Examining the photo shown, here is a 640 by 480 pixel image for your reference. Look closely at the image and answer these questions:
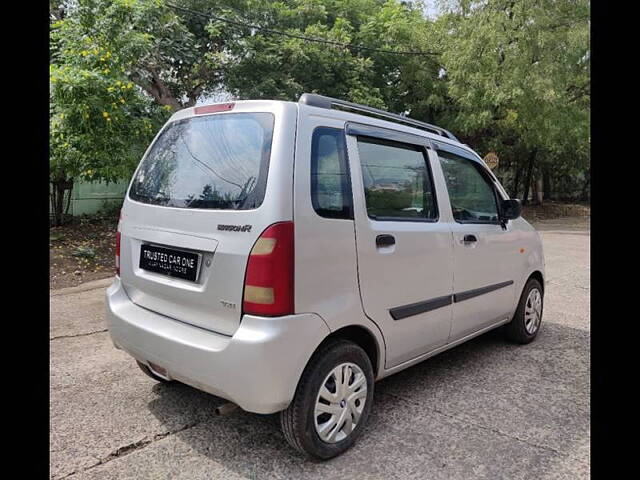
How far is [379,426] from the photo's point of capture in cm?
289

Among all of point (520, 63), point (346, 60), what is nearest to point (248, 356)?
point (346, 60)

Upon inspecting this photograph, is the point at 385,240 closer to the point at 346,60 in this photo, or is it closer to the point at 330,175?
the point at 330,175

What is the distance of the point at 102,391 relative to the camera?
326 cm

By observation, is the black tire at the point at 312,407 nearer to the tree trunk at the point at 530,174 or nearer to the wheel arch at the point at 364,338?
the wheel arch at the point at 364,338

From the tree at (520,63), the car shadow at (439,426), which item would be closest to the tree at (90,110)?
the car shadow at (439,426)

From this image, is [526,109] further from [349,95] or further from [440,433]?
[440,433]

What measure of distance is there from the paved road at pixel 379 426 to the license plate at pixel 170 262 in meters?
0.96

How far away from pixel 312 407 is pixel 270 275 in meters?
0.74

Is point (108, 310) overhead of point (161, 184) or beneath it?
beneath

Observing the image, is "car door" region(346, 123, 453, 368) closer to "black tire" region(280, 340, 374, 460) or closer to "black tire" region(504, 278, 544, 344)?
"black tire" region(280, 340, 374, 460)

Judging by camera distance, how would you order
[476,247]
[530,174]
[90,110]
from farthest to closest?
[530,174]
[90,110]
[476,247]

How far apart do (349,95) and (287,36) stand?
2.33 metres
